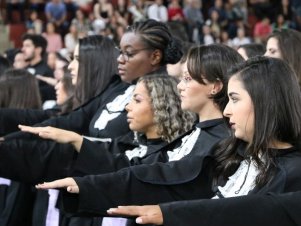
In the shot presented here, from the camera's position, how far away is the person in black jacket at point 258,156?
8.91 ft

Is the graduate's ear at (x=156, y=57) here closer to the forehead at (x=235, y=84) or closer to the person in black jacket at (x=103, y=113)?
the person in black jacket at (x=103, y=113)

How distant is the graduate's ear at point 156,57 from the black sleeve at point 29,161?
35.8 inches

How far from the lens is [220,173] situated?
325 centimetres

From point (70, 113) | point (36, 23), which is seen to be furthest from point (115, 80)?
point (36, 23)

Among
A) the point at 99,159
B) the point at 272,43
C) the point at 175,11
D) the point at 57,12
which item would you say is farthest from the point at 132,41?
the point at 57,12

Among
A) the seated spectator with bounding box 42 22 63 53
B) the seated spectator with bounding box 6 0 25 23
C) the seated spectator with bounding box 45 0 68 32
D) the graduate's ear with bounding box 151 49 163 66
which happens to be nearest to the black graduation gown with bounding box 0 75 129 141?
the graduate's ear with bounding box 151 49 163 66

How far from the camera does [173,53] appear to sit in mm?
5012

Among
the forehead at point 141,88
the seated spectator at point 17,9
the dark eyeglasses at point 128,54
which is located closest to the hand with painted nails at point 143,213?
the forehead at point 141,88

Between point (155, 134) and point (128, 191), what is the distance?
1037 millimetres

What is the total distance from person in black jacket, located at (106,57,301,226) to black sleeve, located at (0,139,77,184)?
1370mm

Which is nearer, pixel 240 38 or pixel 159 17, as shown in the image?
pixel 240 38

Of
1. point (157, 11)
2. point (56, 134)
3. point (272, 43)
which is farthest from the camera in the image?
point (157, 11)

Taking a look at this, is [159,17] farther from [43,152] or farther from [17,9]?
[43,152]

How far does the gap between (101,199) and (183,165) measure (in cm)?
36
